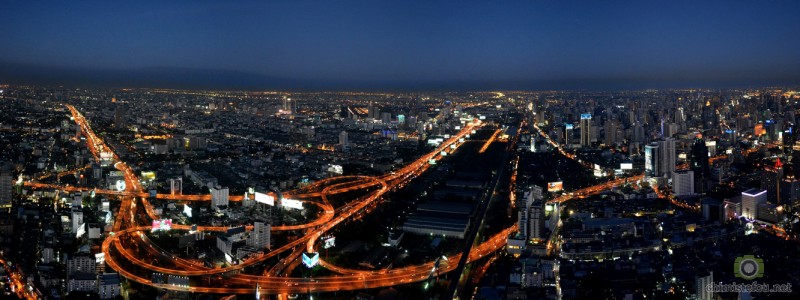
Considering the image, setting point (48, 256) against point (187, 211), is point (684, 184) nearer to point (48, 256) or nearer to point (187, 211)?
point (187, 211)

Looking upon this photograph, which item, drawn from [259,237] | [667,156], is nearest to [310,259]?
[259,237]

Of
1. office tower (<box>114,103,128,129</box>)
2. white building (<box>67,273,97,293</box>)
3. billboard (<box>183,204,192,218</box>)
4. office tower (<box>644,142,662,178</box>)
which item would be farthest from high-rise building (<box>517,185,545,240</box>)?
office tower (<box>114,103,128,129</box>)

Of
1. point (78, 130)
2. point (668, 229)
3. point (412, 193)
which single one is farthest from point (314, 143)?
point (668, 229)

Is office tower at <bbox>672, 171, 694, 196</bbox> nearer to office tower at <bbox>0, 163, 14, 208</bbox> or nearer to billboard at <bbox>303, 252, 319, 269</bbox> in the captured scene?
billboard at <bbox>303, 252, 319, 269</bbox>

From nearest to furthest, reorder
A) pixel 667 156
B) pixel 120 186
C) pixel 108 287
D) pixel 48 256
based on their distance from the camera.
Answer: pixel 108 287, pixel 48 256, pixel 120 186, pixel 667 156

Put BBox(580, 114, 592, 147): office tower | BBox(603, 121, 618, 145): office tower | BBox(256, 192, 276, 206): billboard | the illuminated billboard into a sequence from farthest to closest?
BBox(580, 114, 592, 147): office tower
BBox(603, 121, 618, 145): office tower
the illuminated billboard
BBox(256, 192, 276, 206): billboard

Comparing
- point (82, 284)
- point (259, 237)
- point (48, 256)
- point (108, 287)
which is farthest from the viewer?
point (259, 237)
